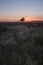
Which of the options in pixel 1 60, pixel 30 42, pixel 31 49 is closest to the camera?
pixel 1 60

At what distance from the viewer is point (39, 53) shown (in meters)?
10.7

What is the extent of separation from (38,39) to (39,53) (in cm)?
286

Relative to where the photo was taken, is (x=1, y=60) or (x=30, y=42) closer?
(x=1, y=60)

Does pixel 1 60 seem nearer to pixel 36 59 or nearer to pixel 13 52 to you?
pixel 13 52

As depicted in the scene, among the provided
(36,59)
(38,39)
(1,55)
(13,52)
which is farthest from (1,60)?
(38,39)

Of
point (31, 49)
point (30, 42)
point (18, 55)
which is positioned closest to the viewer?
point (18, 55)

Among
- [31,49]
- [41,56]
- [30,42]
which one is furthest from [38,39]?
[41,56]

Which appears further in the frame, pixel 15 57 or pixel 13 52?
pixel 13 52

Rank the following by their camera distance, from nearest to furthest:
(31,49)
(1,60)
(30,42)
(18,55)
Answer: (1,60), (18,55), (31,49), (30,42)

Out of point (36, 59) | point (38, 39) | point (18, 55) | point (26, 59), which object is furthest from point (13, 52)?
point (38, 39)

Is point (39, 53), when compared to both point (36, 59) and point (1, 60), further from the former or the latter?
point (1, 60)

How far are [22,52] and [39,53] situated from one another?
1.54 m

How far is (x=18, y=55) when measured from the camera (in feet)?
33.9

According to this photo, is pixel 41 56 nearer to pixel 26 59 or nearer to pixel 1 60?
pixel 26 59
